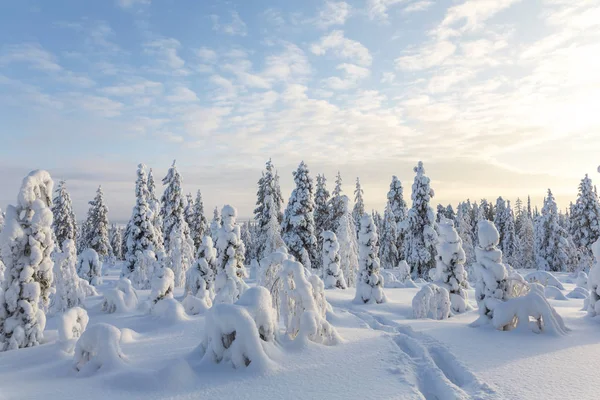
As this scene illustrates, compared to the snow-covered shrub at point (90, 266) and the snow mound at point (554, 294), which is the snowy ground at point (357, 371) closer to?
the snow mound at point (554, 294)

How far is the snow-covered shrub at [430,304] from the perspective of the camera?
14.2 m

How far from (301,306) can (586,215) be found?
1809 inches

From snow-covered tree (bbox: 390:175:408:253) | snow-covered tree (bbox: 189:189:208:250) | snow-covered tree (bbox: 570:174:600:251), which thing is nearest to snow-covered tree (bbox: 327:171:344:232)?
snow-covered tree (bbox: 390:175:408:253)

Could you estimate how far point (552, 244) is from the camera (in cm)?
4984

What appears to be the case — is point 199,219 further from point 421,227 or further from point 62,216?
point 421,227

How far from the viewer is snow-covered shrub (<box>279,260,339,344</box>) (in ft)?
28.8

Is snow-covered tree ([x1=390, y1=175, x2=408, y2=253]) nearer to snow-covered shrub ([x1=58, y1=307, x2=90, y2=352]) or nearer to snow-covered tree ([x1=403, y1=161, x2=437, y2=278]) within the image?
snow-covered tree ([x1=403, y1=161, x2=437, y2=278])

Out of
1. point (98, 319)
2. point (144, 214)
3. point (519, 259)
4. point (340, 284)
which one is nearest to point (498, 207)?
point (519, 259)

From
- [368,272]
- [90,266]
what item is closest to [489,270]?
[368,272]

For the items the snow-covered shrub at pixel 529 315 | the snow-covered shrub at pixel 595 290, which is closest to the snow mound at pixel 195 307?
the snow-covered shrub at pixel 529 315

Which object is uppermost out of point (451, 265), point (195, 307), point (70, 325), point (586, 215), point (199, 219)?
point (586, 215)

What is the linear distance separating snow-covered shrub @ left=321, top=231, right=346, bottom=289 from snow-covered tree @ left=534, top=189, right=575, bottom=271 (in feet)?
124

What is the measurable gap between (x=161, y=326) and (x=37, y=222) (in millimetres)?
4781

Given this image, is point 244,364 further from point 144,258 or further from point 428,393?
point 144,258
